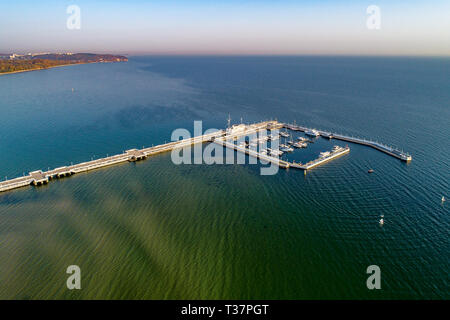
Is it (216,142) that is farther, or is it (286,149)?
(216,142)

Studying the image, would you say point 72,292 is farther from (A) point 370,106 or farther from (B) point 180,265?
(A) point 370,106

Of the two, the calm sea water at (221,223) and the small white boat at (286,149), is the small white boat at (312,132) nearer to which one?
the calm sea water at (221,223)

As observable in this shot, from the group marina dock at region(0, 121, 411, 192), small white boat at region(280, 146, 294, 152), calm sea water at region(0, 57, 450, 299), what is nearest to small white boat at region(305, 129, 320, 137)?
marina dock at region(0, 121, 411, 192)

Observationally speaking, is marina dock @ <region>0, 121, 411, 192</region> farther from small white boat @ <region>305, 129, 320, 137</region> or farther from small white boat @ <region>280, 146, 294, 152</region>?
small white boat @ <region>280, 146, 294, 152</region>

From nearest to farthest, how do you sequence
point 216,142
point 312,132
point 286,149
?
point 286,149 < point 216,142 < point 312,132

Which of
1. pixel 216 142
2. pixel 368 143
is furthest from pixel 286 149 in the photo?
pixel 368 143

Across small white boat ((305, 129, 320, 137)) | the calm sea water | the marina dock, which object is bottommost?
the calm sea water

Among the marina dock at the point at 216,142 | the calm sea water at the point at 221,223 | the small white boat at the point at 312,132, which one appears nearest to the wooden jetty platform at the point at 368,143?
the marina dock at the point at 216,142

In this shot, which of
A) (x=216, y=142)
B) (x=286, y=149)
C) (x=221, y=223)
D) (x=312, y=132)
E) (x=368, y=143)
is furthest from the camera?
(x=312, y=132)

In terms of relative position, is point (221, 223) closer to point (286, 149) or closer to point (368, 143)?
point (286, 149)

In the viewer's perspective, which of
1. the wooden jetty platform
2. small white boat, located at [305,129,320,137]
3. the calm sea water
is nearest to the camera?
the calm sea water
